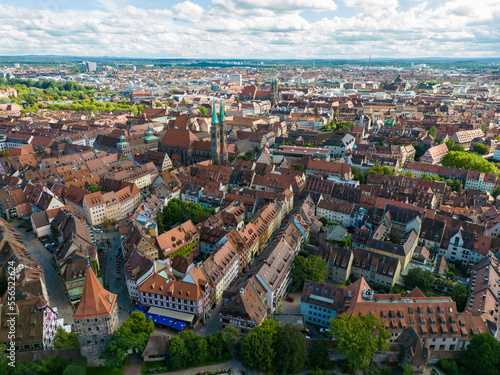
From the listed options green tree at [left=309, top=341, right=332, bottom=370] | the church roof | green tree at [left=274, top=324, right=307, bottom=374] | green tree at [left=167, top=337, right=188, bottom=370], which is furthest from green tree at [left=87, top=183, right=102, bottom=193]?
green tree at [left=309, top=341, right=332, bottom=370]

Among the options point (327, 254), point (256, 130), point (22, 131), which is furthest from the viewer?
point (256, 130)

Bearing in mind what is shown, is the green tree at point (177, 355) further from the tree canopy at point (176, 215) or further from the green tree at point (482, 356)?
the green tree at point (482, 356)

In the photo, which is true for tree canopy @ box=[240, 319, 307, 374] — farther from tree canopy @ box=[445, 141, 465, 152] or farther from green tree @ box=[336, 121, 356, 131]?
green tree @ box=[336, 121, 356, 131]

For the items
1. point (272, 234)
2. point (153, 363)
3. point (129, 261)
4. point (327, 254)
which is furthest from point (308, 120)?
point (153, 363)

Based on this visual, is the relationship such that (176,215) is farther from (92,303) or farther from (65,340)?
(92,303)

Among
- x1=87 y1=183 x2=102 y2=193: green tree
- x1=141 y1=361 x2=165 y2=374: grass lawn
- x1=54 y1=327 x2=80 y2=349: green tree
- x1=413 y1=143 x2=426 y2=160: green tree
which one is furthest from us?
x1=413 y1=143 x2=426 y2=160: green tree

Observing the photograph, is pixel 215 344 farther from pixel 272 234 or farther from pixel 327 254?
pixel 272 234
